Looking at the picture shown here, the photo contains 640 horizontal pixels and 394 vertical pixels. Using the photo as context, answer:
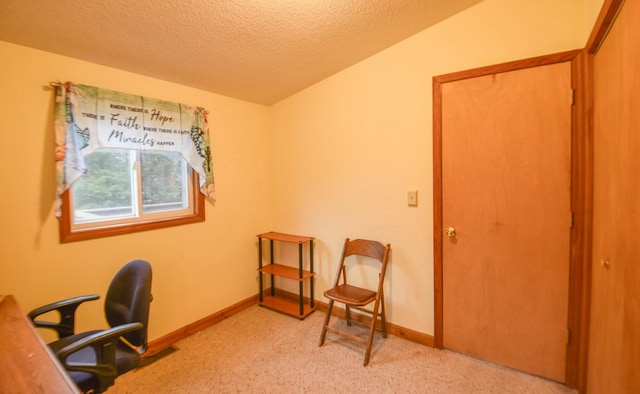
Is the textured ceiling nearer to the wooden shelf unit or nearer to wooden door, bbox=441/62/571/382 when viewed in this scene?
wooden door, bbox=441/62/571/382

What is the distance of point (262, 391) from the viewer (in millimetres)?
1813

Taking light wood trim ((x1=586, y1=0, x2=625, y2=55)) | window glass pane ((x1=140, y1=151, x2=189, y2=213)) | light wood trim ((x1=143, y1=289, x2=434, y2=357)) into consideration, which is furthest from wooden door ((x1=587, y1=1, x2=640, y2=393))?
window glass pane ((x1=140, y1=151, x2=189, y2=213))

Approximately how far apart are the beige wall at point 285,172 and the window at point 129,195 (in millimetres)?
87

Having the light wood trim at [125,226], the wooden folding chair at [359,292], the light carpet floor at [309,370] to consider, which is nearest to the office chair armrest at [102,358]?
the light carpet floor at [309,370]

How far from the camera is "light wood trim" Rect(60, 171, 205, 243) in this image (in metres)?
1.80

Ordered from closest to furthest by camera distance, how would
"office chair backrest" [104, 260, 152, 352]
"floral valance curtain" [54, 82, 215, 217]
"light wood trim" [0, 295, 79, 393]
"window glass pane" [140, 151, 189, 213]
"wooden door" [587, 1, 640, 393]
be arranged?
1. "light wood trim" [0, 295, 79, 393]
2. "wooden door" [587, 1, 640, 393]
3. "office chair backrest" [104, 260, 152, 352]
4. "floral valance curtain" [54, 82, 215, 217]
5. "window glass pane" [140, 151, 189, 213]

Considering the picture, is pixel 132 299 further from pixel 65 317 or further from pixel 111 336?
pixel 65 317

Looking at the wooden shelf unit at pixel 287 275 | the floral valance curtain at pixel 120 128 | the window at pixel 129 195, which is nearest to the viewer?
the floral valance curtain at pixel 120 128

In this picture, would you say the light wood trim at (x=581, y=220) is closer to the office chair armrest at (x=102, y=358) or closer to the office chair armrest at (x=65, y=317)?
the office chair armrest at (x=102, y=358)

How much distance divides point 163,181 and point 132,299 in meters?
1.13

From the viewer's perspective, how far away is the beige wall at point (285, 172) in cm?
168

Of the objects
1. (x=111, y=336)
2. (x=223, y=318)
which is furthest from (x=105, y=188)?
(x=223, y=318)

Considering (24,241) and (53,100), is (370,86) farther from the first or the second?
(24,241)

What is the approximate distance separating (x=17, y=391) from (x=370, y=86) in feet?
8.32
